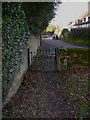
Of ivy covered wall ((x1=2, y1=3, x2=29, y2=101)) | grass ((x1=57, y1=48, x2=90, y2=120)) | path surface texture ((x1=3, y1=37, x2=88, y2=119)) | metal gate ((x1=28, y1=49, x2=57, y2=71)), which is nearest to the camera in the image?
ivy covered wall ((x1=2, y1=3, x2=29, y2=101))

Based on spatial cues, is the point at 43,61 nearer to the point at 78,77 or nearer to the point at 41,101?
the point at 78,77

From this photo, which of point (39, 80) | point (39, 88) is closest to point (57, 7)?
point (39, 80)

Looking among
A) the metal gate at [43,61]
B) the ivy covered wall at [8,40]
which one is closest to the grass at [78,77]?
the metal gate at [43,61]

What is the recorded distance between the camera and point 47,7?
10.9 meters

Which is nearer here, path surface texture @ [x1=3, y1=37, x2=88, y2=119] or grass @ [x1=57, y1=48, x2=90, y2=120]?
path surface texture @ [x1=3, y1=37, x2=88, y2=119]

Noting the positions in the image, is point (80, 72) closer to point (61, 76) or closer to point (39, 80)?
point (61, 76)

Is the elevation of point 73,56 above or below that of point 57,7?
below

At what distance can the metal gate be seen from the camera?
42.1ft

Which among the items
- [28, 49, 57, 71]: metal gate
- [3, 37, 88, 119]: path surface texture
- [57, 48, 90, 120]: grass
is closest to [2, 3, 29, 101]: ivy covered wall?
[3, 37, 88, 119]: path surface texture

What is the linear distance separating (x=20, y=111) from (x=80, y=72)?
631 cm

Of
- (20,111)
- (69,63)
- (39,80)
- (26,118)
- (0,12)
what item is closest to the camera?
Answer: (0,12)

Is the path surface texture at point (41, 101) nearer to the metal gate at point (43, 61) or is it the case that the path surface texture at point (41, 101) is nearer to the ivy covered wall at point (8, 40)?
the ivy covered wall at point (8, 40)

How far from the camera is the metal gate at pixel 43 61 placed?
42.1 feet

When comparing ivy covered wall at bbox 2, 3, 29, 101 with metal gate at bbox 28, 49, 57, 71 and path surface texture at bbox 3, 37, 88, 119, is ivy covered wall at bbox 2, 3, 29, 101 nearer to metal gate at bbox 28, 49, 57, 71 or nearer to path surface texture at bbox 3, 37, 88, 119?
path surface texture at bbox 3, 37, 88, 119
